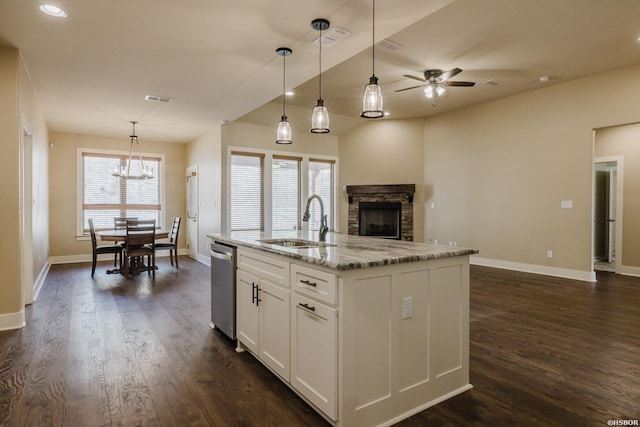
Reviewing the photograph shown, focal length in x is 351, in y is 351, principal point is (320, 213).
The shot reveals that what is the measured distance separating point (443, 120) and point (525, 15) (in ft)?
12.8

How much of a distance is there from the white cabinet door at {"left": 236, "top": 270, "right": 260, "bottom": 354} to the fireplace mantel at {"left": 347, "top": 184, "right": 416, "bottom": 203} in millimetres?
5446

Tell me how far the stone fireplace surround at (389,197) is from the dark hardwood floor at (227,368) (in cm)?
336

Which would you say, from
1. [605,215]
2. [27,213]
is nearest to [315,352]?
[27,213]

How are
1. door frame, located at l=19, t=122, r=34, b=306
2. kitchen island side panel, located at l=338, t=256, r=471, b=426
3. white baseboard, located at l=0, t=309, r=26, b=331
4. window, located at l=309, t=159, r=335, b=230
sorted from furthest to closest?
window, located at l=309, t=159, r=335, b=230 → door frame, located at l=19, t=122, r=34, b=306 → white baseboard, located at l=0, t=309, r=26, b=331 → kitchen island side panel, located at l=338, t=256, r=471, b=426

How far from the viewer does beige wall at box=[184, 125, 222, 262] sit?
672 centimetres

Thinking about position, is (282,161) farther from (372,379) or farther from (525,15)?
(372,379)

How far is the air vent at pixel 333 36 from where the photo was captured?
309 cm

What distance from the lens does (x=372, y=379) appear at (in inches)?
72.9

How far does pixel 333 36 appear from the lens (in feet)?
10.4

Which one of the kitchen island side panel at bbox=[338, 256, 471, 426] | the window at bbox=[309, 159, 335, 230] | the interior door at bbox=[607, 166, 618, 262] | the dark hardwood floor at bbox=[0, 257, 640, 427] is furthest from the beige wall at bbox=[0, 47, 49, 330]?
the interior door at bbox=[607, 166, 618, 262]

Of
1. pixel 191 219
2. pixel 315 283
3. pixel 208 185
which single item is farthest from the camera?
pixel 191 219

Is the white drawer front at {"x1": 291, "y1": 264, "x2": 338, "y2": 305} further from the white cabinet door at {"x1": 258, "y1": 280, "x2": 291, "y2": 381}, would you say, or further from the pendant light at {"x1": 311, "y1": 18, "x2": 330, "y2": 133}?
the pendant light at {"x1": 311, "y1": 18, "x2": 330, "y2": 133}

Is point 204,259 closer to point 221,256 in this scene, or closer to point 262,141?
point 262,141

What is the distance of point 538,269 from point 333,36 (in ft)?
17.2
